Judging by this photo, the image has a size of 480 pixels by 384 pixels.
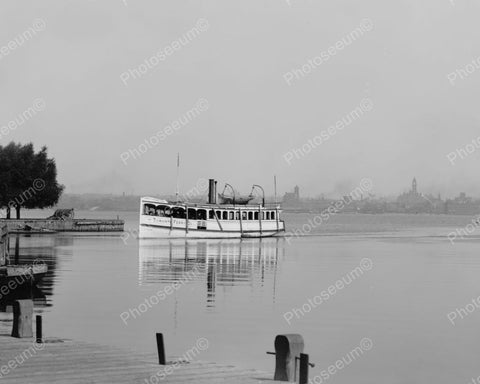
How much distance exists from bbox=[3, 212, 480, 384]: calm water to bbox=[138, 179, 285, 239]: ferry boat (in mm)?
29906

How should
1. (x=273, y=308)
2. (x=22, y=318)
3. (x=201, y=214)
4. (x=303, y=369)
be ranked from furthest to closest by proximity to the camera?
1. (x=201, y=214)
2. (x=273, y=308)
3. (x=22, y=318)
4. (x=303, y=369)

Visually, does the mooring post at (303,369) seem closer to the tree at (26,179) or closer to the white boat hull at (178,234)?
the white boat hull at (178,234)

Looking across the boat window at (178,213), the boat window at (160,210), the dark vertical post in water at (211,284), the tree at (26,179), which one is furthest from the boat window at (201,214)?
the dark vertical post in water at (211,284)

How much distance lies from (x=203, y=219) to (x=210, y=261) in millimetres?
39235

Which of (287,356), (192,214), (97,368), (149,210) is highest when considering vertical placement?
(149,210)

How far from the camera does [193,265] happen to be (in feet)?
221

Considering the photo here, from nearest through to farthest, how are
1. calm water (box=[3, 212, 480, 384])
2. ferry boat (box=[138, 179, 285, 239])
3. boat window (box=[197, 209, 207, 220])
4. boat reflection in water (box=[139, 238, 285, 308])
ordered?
1. calm water (box=[3, 212, 480, 384])
2. boat reflection in water (box=[139, 238, 285, 308])
3. ferry boat (box=[138, 179, 285, 239])
4. boat window (box=[197, 209, 207, 220])

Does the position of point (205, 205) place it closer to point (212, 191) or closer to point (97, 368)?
point (212, 191)

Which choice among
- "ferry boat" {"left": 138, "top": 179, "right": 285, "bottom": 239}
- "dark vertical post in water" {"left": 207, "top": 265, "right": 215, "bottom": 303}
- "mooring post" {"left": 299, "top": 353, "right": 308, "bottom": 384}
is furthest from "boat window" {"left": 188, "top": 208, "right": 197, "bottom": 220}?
"mooring post" {"left": 299, "top": 353, "right": 308, "bottom": 384}

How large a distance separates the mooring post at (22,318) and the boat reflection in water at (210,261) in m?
19.0

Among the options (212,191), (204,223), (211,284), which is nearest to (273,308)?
(211,284)

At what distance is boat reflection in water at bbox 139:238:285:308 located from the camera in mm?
55438

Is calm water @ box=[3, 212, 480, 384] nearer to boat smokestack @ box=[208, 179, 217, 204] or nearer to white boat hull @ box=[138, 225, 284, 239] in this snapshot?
white boat hull @ box=[138, 225, 284, 239]

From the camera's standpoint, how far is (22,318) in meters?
21.6
